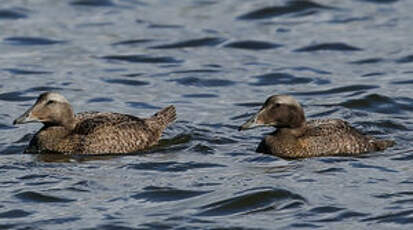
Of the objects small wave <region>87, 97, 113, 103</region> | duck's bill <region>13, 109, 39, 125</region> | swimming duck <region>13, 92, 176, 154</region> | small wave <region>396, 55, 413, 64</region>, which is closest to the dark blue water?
small wave <region>87, 97, 113, 103</region>

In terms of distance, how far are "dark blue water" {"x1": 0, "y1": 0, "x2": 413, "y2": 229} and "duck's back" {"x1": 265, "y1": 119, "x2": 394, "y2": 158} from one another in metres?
0.23

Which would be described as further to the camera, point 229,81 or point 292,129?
point 229,81

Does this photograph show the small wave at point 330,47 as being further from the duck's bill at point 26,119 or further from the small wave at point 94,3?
the duck's bill at point 26,119

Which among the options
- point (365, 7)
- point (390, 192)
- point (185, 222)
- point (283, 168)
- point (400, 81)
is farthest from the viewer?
point (365, 7)

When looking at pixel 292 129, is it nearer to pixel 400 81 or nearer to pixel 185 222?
pixel 185 222

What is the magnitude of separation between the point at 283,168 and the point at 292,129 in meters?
0.97

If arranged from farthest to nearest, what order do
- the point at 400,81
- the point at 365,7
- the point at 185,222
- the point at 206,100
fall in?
the point at 365,7 < the point at 400,81 < the point at 206,100 < the point at 185,222

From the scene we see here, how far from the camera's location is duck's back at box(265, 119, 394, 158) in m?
16.8

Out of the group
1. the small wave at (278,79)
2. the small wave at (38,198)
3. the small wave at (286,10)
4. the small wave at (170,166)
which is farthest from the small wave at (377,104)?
the small wave at (286,10)

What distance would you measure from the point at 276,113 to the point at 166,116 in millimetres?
1947

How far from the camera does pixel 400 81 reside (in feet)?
72.0

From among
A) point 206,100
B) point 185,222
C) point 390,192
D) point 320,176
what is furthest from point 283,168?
point 206,100

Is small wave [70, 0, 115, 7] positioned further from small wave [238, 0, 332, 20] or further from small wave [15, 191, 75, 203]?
small wave [15, 191, 75, 203]

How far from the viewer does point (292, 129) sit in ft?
55.9
